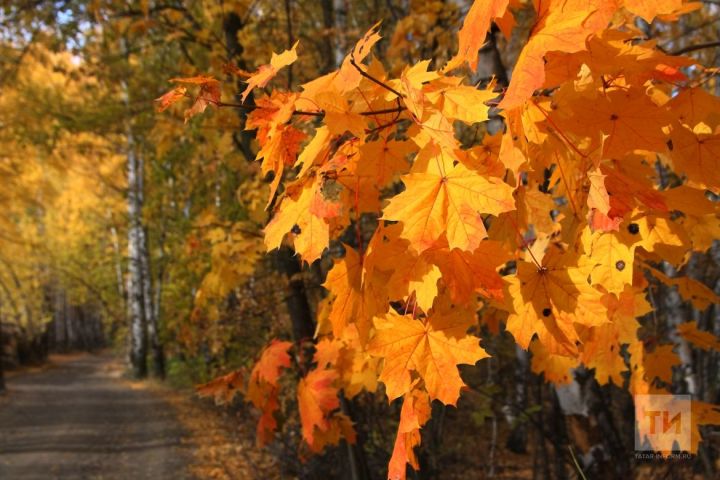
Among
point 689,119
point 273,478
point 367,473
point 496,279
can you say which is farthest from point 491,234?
point 273,478

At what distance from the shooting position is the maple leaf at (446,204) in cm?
103

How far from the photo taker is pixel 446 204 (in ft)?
3.57

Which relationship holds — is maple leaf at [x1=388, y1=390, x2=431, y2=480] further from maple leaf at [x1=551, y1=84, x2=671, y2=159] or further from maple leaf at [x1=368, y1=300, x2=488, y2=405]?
maple leaf at [x1=551, y1=84, x2=671, y2=159]

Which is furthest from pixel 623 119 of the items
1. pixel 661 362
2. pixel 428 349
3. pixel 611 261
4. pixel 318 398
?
pixel 318 398

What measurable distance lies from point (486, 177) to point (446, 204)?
3.8 inches

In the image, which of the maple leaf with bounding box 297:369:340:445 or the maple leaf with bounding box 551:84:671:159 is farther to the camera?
the maple leaf with bounding box 297:369:340:445

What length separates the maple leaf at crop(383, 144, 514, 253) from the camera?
1031 millimetres

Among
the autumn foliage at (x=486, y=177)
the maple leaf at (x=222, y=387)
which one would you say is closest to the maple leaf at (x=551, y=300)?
the autumn foliage at (x=486, y=177)

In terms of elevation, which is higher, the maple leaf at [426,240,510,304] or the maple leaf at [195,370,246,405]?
the maple leaf at [426,240,510,304]

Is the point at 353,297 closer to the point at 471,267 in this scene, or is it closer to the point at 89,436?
the point at 471,267

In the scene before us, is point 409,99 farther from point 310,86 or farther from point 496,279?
point 496,279

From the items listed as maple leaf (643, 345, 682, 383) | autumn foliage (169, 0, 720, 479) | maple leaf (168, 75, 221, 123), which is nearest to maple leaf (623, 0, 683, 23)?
autumn foliage (169, 0, 720, 479)

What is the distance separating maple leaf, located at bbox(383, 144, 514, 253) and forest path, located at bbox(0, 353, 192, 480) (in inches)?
250

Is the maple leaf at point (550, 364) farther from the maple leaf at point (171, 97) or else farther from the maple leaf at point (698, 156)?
the maple leaf at point (171, 97)
